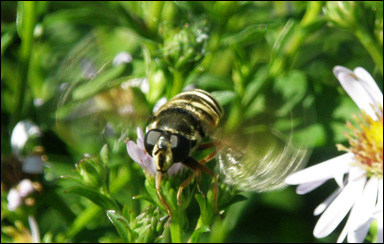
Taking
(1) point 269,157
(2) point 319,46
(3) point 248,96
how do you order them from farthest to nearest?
(2) point 319,46
(3) point 248,96
(1) point 269,157

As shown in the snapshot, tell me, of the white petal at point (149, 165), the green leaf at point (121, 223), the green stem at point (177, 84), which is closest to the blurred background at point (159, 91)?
the green stem at point (177, 84)

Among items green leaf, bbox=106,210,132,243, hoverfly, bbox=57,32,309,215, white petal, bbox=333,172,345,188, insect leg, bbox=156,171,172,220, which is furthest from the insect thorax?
white petal, bbox=333,172,345,188

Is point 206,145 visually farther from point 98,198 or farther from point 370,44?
point 370,44

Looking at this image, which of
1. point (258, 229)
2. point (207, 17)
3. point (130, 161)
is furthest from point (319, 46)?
point (130, 161)

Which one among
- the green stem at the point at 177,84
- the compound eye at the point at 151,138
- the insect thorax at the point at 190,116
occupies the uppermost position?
the green stem at the point at 177,84

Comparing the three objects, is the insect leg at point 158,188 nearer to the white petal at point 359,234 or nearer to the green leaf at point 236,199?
the green leaf at point 236,199

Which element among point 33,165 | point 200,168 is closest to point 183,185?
point 200,168

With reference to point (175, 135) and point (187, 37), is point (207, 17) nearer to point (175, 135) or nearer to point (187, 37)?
point (187, 37)
